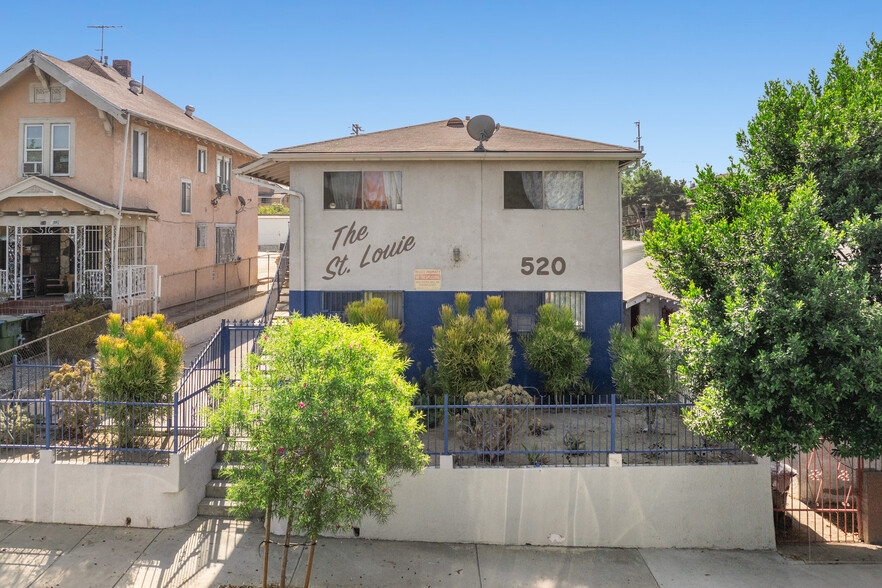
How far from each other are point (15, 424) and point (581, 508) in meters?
9.39

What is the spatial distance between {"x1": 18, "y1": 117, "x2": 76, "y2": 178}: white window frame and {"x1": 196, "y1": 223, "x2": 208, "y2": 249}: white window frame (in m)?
5.81

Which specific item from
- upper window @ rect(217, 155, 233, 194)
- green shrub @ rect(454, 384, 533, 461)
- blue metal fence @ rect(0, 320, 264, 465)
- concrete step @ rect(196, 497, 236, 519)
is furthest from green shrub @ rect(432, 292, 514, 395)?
upper window @ rect(217, 155, 233, 194)

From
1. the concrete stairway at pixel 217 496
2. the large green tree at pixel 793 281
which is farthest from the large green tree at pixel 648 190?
the concrete stairway at pixel 217 496

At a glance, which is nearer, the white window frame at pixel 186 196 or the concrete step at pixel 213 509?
the concrete step at pixel 213 509

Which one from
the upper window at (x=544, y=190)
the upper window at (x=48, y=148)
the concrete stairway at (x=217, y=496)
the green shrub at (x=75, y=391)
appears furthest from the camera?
the upper window at (x=48, y=148)

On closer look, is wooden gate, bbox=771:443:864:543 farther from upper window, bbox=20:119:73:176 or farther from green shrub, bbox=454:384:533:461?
upper window, bbox=20:119:73:176

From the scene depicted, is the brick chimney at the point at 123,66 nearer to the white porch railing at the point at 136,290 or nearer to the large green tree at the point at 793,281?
the white porch railing at the point at 136,290

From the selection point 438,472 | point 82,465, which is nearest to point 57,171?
point 82,465

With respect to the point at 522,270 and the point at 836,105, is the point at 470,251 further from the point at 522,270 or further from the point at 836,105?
the point at 836,105

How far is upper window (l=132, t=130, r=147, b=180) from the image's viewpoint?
21.2 metres

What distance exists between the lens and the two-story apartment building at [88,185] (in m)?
19.5

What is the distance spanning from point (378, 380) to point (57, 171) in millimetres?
17936

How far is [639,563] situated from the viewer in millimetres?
9758

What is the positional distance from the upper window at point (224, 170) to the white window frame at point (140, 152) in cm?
526
